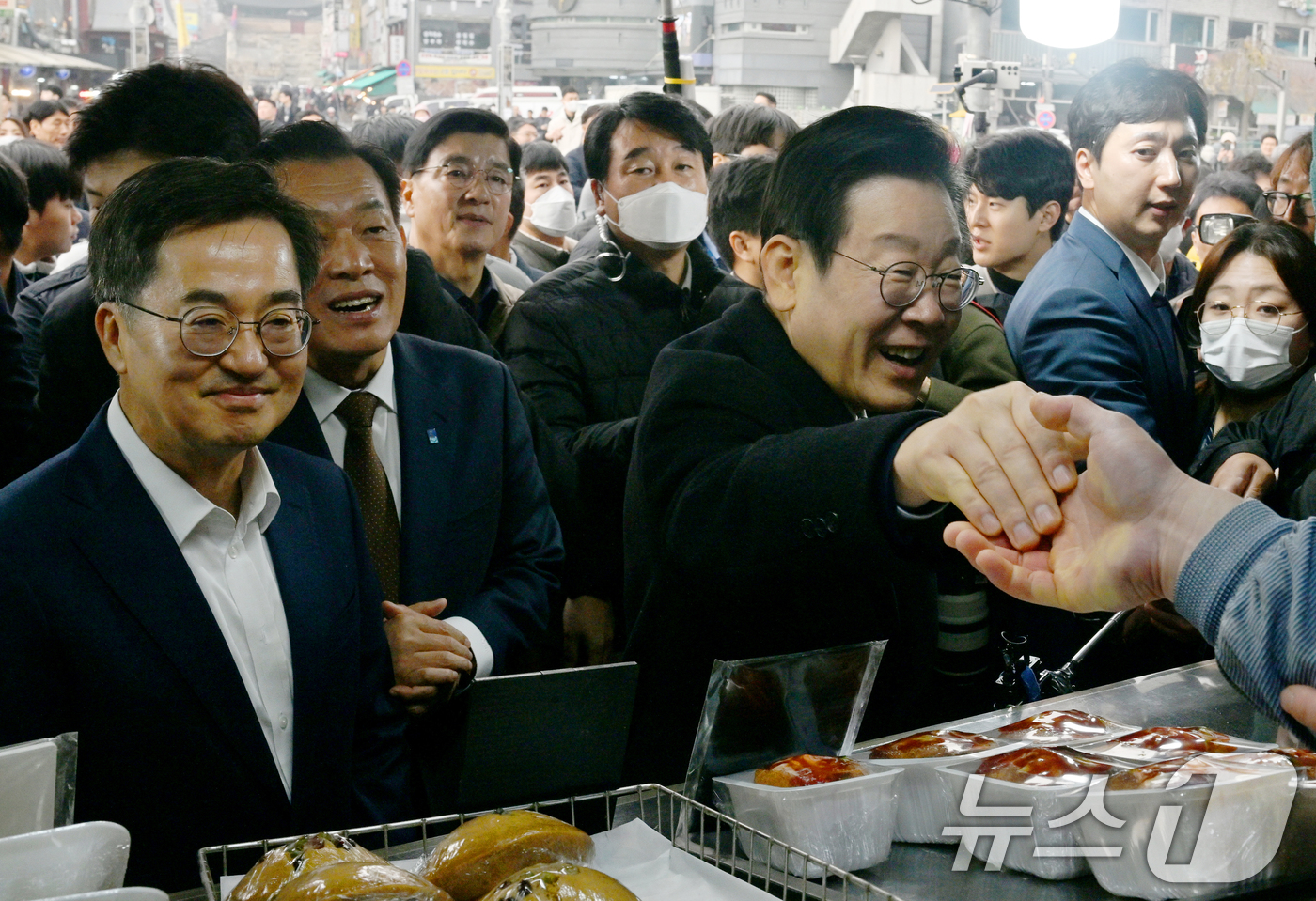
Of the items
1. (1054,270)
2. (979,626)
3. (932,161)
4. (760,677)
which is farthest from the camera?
(1054,270)

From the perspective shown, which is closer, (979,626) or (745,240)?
(979,626)

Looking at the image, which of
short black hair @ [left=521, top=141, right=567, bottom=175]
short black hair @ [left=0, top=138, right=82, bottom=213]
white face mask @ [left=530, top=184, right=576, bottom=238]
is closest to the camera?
short black hair @ [left=0, top=138, right=82, bottom=213]

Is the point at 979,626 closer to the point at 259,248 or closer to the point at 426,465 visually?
the point at 426,465

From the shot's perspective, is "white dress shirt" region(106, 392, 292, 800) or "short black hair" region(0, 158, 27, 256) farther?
"short black hair" region(0, 158, 27, 256)

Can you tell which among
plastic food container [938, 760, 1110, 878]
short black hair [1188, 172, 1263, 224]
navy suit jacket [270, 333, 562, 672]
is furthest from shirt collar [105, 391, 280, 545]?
short black hair [1188, 172, 1263, 224]

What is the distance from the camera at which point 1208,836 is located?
1.08 meters

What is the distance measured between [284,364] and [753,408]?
62 centimetres

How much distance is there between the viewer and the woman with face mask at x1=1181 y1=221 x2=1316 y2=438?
2.73 m

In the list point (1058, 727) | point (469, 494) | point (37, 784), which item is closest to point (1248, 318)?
point (1058, 727)

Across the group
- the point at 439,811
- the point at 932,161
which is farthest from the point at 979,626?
the point at 439,811

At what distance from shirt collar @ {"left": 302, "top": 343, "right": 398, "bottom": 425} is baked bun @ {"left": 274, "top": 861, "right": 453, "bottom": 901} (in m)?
1.18

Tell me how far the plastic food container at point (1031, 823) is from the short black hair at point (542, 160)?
16.5 ft

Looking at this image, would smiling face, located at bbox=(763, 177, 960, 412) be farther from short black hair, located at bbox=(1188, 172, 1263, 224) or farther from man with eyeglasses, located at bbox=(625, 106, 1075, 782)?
short black hair, located at bbox=(1188, 172, 1263, 224)

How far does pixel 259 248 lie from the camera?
58.1 inches
